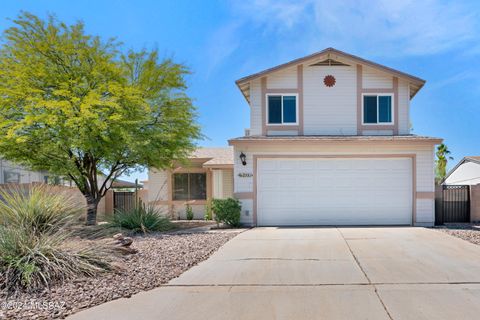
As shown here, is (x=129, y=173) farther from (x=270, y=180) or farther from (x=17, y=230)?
(x=17, y=230)

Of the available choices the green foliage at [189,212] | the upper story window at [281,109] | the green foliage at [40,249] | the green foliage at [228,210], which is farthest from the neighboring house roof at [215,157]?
the green foliage at [40,249]

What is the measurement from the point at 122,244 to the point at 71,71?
707 centimetres

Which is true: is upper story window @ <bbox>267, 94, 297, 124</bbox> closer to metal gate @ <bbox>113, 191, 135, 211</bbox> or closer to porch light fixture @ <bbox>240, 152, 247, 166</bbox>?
porch light fixture @ <bbox>240, 152, 247, 166</bbox>

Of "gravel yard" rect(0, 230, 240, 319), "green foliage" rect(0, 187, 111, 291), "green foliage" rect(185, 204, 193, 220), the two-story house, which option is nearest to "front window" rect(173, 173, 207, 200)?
"green foliage" rect(185, 204, 193, 220)

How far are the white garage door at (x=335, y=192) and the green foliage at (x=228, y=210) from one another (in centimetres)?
87

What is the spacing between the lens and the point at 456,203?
1309 centimetres

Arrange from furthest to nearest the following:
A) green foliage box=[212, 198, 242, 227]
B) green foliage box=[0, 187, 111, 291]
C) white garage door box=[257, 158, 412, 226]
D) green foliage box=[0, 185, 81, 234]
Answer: white garage door box=[257, 158, 412, 226], green foliage box=[212, 198, 242, 227], green foliage box=[0, 185, 81, 234], green foliage box=[0, 187, 111, 291]

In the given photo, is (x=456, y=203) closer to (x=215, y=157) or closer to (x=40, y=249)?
(x=215, y=157)

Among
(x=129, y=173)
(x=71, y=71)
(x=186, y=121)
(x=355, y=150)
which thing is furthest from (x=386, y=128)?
(x=71, y=71)

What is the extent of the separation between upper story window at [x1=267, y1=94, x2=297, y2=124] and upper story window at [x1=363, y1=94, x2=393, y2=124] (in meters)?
2.98

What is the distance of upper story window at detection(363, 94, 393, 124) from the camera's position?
43.9 feet

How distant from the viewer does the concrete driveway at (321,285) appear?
4262 millimetres

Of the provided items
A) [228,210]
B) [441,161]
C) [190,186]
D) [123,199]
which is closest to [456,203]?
[228,210]

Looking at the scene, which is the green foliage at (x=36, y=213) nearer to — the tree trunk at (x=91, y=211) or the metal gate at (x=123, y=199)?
the tree trunk at (x=91, y=211)
